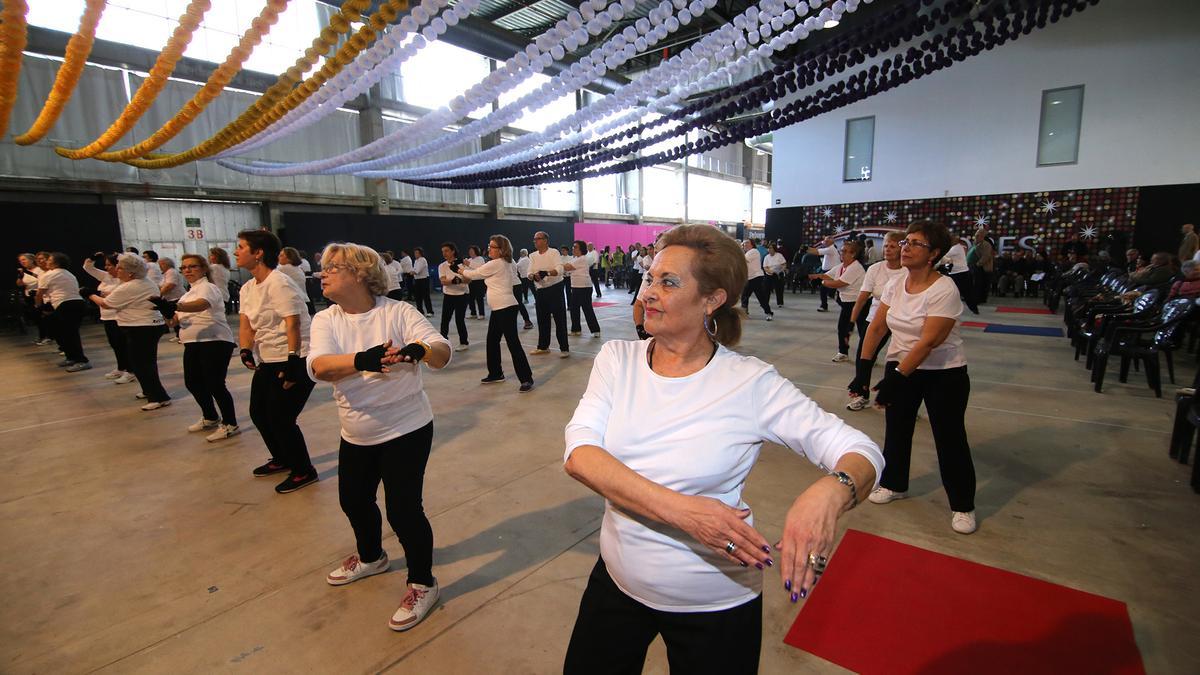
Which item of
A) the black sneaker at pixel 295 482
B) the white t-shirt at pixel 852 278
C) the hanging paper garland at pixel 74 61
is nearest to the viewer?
the black sneaker at pixel 295 482

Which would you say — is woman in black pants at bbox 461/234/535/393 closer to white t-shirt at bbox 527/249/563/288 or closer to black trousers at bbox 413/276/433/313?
white t-shirt at bbox 527/249/563/288

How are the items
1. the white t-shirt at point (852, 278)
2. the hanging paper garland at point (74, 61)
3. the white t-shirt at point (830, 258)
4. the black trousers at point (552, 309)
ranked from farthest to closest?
the white t-shirt at point (830, 258), the black trousers at point (552, 309), the white t-shirt at point (852, 278), the hanging paper garland at point (74, 61)

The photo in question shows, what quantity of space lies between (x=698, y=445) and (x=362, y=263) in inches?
72.0

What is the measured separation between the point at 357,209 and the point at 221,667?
1760 cm

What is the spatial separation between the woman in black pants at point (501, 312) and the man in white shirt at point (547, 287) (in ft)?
3.47

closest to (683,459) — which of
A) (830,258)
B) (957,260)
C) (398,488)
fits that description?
(398,488)

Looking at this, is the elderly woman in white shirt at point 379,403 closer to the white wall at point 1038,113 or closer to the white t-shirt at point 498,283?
the white t-shirt at point 498,283

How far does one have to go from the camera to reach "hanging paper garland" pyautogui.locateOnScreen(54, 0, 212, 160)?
13.7 ft

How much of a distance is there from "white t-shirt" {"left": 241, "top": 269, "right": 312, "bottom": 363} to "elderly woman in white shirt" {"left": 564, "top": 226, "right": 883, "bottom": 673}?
287cm

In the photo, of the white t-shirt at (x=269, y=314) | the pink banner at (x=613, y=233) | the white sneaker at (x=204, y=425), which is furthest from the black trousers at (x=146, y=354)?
the pink banner at (x=613, y=233)

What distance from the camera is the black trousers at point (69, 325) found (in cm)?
729

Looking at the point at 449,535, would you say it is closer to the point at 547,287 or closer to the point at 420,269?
the point at 547,287

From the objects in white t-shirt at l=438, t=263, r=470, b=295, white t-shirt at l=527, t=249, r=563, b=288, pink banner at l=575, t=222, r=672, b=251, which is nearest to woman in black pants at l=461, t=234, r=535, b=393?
white t-shirt at l=527, t=249, r=563, b=288

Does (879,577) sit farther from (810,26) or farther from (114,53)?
(114,53)
